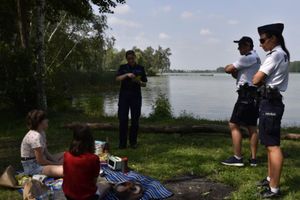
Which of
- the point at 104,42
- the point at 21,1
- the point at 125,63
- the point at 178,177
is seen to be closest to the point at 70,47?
the point at 104,42

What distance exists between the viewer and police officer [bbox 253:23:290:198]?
489cm

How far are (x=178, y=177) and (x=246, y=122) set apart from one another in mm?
1386

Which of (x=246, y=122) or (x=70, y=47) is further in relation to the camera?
(x=70, y=47)

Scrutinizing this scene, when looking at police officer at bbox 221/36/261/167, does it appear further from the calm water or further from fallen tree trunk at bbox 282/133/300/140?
the calm water

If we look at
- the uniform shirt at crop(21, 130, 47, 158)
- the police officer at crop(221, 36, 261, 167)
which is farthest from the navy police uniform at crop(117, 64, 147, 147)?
the uniform shirt at crop(21, 130, 47, 158)

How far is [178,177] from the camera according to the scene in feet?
19.8

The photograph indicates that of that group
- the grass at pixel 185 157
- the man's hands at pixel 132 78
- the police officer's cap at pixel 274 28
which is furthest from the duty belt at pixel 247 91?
the man's hands at pixel 132 78

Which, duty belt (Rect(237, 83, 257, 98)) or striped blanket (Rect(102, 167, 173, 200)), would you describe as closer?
striped blanket (Rect(102, 167, 173, 200))

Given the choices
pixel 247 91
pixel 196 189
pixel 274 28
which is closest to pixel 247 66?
pixel 247 91

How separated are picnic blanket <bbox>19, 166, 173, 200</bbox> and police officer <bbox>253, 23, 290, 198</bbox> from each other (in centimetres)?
130

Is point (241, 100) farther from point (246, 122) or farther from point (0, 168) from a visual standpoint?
point (0, 168)

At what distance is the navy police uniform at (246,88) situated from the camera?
6.18 metres

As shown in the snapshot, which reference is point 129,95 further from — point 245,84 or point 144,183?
point 144,183

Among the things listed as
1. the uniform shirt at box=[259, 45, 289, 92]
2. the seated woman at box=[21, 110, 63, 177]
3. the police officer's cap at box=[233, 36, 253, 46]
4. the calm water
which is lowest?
the calm water
